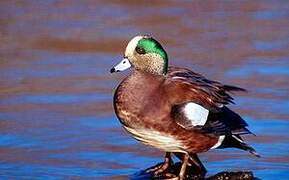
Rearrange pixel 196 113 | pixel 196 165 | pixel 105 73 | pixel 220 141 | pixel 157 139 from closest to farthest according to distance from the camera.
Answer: pixel 157 139 → pixel 196 113 → pixel 220 141 → pixel 196 165 → pixel 105 73

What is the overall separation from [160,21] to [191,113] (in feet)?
15.4

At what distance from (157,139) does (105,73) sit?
3147 millimetres

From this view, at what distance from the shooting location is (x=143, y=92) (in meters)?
6.85

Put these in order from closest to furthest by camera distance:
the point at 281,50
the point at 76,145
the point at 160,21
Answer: the point at 76,145, the point at 281,50, the point at 160,21

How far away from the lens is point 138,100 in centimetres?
683

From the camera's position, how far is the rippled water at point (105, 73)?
304 inches

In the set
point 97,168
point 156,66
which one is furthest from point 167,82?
point 97,168

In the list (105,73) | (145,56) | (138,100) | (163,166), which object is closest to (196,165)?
(163,166)

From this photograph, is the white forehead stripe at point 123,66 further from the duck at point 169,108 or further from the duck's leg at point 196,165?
the duck's leg at point 196,165

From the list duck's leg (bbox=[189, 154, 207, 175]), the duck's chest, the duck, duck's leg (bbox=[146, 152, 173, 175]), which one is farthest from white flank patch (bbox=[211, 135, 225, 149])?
the duck's chest

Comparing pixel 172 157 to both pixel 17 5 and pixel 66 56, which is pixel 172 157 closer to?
pixel 66 56

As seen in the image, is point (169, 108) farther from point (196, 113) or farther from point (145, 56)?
point (145, 56)

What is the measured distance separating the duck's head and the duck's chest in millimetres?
104

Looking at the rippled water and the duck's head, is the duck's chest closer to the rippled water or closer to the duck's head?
the duck's head
